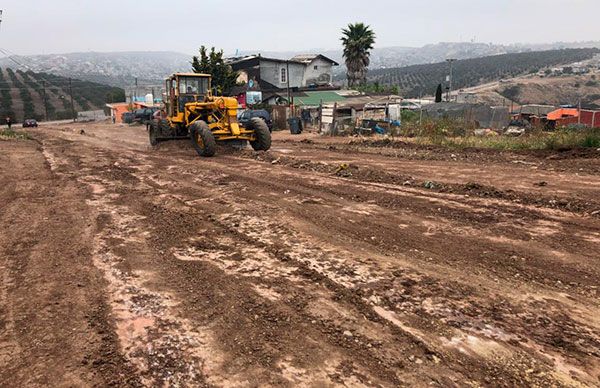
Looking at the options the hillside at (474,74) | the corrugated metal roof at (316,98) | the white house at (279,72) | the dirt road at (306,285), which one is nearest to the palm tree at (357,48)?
the white house at (279,72)

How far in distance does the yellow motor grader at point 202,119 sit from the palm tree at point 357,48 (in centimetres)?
4108

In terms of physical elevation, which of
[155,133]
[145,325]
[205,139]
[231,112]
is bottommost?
[145,325]

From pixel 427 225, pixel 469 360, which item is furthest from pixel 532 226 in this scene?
pixel 469 360

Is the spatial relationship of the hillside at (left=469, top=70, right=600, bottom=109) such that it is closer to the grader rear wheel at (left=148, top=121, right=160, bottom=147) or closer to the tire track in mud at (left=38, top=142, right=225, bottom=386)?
the grader rear wheel at (left=148, top=121, right=160, bottom=147)

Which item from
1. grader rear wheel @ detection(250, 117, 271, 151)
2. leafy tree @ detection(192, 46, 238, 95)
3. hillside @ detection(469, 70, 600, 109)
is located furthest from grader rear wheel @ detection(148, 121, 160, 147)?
hillside @ detection(469, 70, 600, 109)

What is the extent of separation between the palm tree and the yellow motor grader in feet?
135

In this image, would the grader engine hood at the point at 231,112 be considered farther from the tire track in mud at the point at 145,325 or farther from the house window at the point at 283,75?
the house window at the point at 283,75

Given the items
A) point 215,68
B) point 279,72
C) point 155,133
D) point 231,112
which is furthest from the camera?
point 279,72

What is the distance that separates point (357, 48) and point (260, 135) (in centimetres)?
4265

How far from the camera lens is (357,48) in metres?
54.5

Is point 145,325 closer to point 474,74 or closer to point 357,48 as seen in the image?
point 357,48

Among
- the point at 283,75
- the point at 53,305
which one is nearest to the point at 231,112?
the point at 53,305

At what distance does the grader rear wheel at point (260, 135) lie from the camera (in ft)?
51.1

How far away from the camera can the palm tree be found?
177 feet
